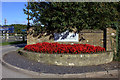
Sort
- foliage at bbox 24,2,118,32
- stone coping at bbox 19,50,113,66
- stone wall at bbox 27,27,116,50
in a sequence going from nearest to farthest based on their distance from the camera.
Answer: stone coping at bbox 19,50,113,66 → stone wall at bbox 27,27,116,50 → foliage at bbox 24,2,118,32

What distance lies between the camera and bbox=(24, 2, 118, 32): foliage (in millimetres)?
8258

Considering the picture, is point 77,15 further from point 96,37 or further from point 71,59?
point 71,59

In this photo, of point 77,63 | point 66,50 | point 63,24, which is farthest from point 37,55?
point 63,24

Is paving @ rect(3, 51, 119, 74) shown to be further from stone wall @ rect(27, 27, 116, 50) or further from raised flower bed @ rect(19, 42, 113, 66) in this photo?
stone wall @ rect(27, 27, 116, 50)

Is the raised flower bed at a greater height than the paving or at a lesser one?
greater

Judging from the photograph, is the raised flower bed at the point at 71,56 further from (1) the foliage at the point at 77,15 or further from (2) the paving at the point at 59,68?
(1) the foliage at the point at 77,15

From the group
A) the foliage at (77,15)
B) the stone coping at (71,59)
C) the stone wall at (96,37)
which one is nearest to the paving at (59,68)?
the stone coping at (71,59)

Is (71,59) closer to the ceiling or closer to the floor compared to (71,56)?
closer to the floor

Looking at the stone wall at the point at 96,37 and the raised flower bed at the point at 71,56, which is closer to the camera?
the raised flower bed at the point at 71,56

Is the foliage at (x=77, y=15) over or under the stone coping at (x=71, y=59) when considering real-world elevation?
over

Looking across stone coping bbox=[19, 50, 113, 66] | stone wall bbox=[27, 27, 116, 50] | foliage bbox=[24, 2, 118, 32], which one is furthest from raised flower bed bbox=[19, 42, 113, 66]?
foliage bbox=[24, 2, 118, 32]

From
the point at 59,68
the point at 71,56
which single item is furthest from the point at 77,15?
the point at 59,68

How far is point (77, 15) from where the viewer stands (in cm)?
821

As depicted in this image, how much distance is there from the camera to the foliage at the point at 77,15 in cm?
826
